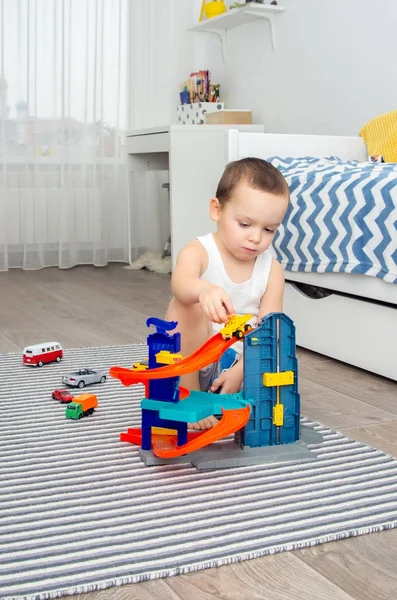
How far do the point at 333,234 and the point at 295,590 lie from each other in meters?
1.17

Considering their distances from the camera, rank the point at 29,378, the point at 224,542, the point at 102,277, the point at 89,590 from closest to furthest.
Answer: the point at 89,590
the point at 224,542
the point at 29,378
the point at 102,277

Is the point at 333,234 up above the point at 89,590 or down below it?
above

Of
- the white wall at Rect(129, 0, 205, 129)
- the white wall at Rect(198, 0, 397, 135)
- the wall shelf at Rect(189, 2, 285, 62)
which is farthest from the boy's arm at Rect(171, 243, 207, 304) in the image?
the white wall at Rect(129, 0, 205, 129)

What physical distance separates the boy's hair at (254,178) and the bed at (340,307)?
489mm

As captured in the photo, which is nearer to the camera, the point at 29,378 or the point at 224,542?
the point at 224,542

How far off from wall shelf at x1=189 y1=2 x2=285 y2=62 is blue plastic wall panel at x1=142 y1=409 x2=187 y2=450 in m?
2.51

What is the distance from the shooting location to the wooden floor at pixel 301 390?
2.82 ft

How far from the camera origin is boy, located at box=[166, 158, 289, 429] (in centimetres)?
131

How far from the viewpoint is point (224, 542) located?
0.96 meters

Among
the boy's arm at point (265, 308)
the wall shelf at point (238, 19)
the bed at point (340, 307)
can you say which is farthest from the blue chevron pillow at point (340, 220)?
the wall shelf at point (238, 19)

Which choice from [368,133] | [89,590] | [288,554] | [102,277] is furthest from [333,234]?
[102,277]

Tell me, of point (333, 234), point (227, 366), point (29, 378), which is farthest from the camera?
point (333, 234)

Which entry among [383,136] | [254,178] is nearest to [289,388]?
[254,178]

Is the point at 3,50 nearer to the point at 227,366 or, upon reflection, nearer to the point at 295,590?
the point at 227,366
